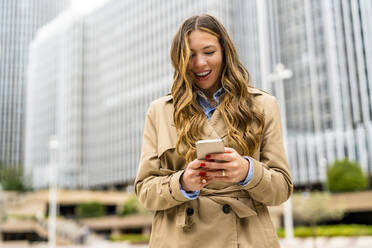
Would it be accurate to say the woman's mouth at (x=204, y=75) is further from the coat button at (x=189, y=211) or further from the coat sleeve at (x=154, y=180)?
the coat button at (x=189, y=211)

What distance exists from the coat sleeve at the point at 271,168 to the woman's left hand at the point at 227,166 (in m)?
0.06

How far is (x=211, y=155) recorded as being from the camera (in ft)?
4.96

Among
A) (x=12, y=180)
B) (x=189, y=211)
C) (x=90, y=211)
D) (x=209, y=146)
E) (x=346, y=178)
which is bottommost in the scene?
(x=90, y=211)

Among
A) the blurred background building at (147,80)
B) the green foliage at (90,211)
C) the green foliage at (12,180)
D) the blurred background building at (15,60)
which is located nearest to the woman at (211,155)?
the blurred background building at (147,80)

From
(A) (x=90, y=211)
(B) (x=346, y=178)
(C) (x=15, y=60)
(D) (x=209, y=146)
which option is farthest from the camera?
(C) (x=15, y=60)

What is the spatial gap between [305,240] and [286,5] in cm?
3225

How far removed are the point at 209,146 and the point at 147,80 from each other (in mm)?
64234

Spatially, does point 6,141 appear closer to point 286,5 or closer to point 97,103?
point 97,103

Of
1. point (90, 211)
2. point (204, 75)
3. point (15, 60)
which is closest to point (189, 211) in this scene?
point (204, 75)

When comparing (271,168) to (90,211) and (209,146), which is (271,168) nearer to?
(209,146)

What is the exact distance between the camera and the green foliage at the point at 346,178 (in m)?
36.5

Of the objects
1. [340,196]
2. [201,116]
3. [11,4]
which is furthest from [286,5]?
[201,116]

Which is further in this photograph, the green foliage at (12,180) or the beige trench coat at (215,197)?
the green foliage at (12,180)

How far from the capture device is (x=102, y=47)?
76.8 m
